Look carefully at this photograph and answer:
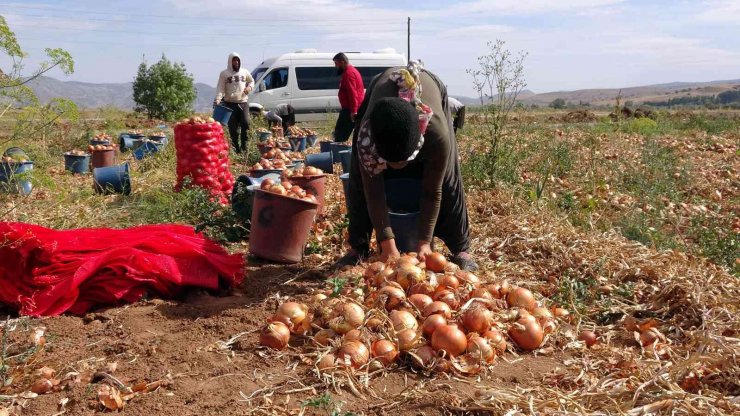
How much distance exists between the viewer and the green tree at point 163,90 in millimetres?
20781

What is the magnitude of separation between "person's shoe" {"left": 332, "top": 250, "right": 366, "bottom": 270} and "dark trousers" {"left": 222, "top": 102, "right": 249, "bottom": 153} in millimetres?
5218

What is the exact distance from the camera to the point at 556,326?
9.78 ft

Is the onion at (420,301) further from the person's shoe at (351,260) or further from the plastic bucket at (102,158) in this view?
the plastic bucket at (102,158)

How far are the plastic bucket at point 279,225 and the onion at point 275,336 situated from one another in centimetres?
146

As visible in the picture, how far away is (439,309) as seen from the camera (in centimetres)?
282

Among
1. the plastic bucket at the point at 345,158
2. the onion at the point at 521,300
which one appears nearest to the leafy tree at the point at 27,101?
the onion at the point at 521,300

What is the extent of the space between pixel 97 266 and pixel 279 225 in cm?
123

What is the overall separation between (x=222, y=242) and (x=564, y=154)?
453cm

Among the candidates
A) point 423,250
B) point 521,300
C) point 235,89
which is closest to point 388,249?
point 423,250

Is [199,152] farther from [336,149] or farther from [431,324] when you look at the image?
[431,324]

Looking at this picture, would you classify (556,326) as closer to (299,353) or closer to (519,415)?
(519,415)

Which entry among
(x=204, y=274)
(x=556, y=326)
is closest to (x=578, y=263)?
(x=556, y=326)

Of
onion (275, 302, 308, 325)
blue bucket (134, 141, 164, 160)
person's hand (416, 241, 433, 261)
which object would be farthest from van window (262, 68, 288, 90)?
onion (275, 302, 308, 325)

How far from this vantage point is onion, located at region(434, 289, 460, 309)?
2924mm
